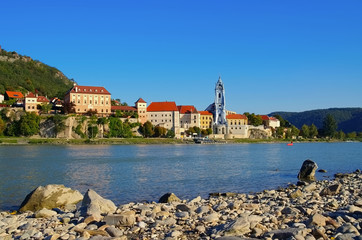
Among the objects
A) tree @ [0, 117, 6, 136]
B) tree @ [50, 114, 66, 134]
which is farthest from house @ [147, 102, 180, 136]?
tree @ [0, 117, 6, 136]

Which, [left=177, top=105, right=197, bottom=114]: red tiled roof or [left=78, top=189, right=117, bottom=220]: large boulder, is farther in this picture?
[left=177, top=105, right=197, bottom=114]: red tiled roof

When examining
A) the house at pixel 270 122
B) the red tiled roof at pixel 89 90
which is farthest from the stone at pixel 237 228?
the house at pixel 270 122

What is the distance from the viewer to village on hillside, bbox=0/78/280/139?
84.6 metres

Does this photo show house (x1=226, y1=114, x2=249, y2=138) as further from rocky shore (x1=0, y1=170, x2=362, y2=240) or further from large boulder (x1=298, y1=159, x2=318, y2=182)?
rocky shore (x1=0, y1=170, x2=362, y2=240)

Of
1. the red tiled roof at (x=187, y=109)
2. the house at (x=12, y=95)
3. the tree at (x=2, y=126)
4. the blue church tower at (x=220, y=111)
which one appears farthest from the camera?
the red tiled roof at (x=187, y=109)

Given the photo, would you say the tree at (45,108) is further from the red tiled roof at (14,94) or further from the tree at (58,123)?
the red tiled roof at (14,94)

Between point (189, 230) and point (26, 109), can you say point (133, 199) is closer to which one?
point (189, 230)

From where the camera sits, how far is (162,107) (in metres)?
102

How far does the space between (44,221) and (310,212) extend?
7.51 meters

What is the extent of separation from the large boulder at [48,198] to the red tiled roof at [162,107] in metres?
87.9

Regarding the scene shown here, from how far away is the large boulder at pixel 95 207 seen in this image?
9.90 meters

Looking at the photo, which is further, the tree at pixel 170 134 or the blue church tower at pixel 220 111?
the blue church tower at pixel 220 111

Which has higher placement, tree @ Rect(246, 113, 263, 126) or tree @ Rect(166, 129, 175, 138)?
tree @ Rect(246, 113, 263, 126)

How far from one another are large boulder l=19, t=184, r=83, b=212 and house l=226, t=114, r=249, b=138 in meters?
96.0
